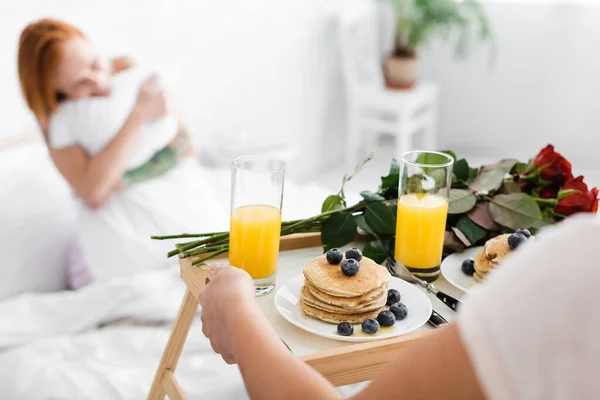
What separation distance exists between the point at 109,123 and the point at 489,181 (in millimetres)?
1198

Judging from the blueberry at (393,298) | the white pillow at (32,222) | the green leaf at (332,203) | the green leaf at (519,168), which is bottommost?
the white pillow at (32,222)

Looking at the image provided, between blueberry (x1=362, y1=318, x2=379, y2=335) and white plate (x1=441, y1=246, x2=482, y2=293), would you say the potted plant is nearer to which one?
white plate (x1=441, y1=246, x2=482, y2=293)

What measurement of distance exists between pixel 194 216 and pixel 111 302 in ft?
1.49

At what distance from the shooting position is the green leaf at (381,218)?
1337 mm

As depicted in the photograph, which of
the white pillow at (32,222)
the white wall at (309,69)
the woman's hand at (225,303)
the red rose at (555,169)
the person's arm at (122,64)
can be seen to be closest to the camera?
the woman's hand at (225,303)

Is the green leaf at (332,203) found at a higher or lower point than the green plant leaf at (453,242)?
higher

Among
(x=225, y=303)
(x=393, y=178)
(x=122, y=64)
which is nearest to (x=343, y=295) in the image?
(x=225, y=303)

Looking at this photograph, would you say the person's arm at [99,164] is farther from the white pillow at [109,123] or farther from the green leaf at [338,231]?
→ the green leaf at [338,231]

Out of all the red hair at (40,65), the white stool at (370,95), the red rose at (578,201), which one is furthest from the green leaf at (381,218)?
the white stool at (370,95)

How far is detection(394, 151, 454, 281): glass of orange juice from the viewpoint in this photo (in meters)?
1.23

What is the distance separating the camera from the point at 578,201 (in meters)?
1.32

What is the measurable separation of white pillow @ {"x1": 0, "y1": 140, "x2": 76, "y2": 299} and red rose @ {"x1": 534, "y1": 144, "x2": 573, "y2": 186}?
139 cm

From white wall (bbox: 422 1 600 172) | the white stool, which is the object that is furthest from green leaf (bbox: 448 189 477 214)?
white wall (bbox: 422 1 600 172)

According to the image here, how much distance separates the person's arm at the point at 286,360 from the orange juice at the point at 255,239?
0.09 m
